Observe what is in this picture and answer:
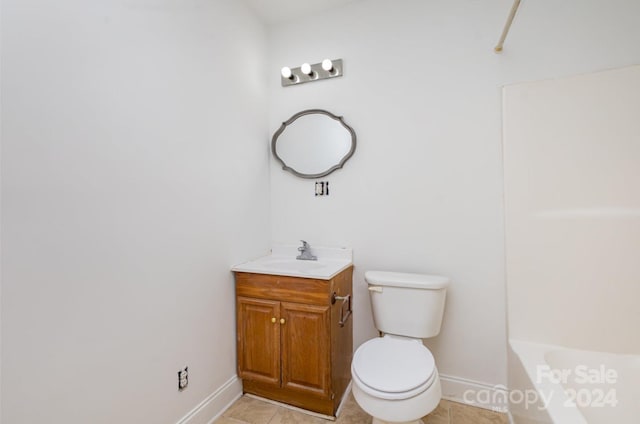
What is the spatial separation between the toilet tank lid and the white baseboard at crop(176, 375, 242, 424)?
1.07m

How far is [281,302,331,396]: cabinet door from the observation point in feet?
5.39

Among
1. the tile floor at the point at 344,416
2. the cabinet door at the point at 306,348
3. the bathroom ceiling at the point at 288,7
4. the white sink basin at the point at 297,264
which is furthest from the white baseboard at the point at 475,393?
the bathroom ceiling at the point at 288,7

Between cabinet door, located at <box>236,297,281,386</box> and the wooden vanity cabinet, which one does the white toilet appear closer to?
the wooden vanity cabinet

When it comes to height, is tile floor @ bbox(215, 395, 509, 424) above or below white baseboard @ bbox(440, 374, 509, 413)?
below

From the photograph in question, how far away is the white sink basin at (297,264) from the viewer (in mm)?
1734

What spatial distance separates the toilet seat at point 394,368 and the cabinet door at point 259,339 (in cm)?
53

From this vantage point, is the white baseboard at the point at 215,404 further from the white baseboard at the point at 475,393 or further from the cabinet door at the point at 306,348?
the white baseboard at the point at 475,393

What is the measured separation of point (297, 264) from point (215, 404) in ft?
3.07

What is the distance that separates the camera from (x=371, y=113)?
6.59 ft

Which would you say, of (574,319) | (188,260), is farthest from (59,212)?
(574,319)

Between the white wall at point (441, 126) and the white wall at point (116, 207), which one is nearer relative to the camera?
the white wall at point (116, 207)

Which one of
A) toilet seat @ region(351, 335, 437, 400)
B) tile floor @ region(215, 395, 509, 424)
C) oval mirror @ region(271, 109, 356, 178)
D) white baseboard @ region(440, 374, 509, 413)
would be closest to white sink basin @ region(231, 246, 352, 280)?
toilet seat @ region(351, 335, 437, 400)

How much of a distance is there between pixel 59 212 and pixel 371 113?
5.69 feet

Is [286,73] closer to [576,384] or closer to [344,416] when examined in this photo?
[344,416]
